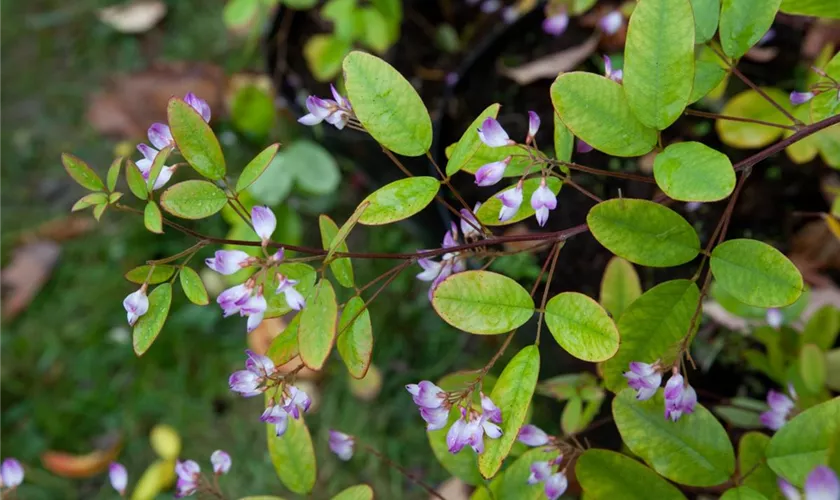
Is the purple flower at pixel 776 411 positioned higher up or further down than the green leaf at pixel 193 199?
further down

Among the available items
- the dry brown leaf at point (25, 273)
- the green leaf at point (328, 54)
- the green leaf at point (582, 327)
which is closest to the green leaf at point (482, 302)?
the green leaf at point (582, 327)

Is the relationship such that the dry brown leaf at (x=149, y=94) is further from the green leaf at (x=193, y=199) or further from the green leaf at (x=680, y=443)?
the green leaf at (x=680, y=443)

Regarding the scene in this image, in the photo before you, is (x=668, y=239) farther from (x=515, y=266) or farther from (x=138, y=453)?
(x=138, y=453)

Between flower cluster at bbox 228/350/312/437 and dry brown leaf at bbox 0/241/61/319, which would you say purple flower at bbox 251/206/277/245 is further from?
dry brown leaf at bbox 0/241/61/319

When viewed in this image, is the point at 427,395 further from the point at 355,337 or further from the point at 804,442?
the point at 804,442

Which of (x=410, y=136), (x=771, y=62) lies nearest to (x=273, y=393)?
(x=410, y=136)

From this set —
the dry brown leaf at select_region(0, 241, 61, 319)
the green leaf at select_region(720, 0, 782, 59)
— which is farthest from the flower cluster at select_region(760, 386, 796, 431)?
the dry brown leaf at select_region(0, 241, 61, 319)

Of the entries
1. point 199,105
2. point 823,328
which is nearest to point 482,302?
point 199,105
